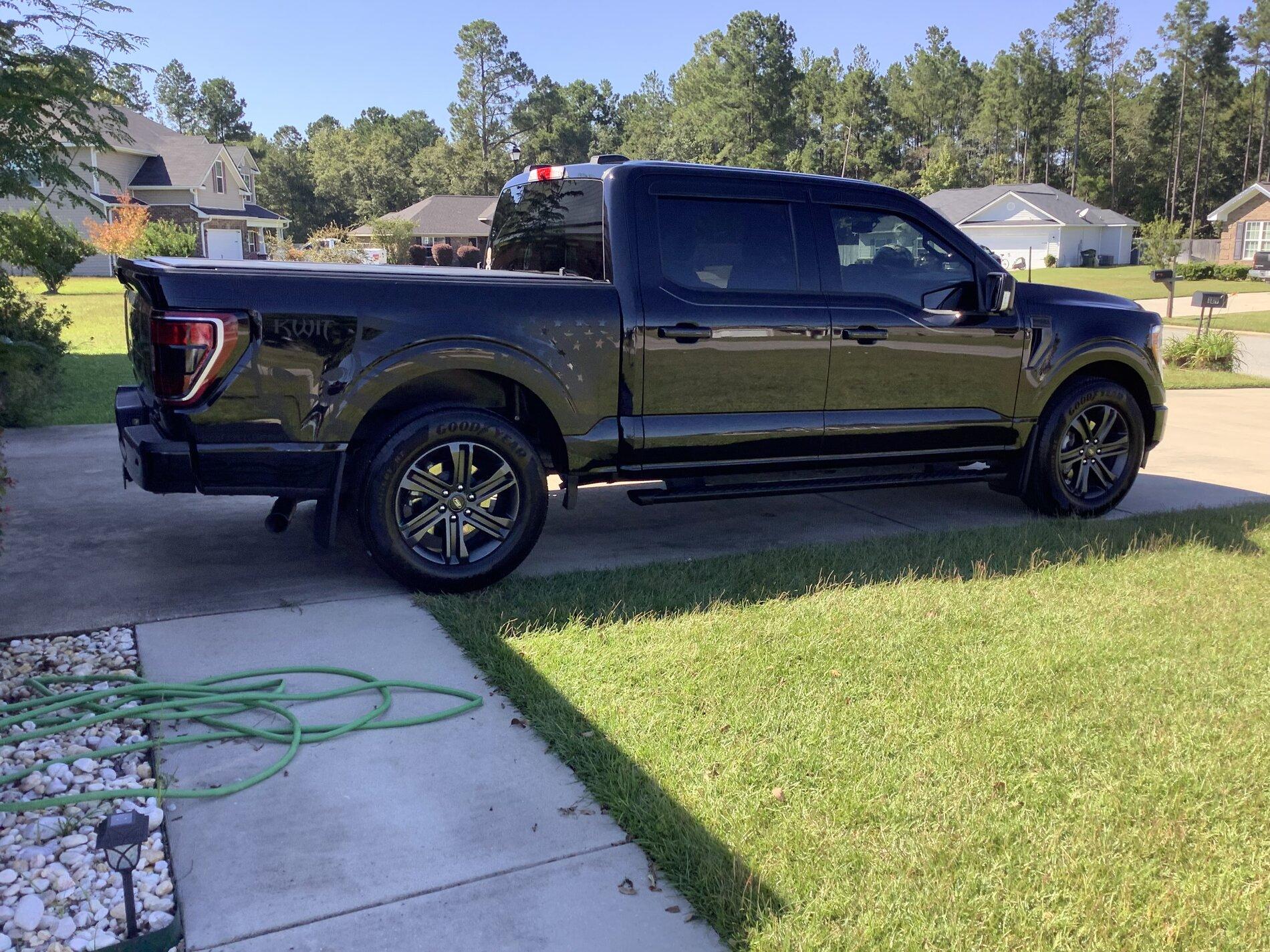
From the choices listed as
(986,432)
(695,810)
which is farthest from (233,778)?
(986,432)

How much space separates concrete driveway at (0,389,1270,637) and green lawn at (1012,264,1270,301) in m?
33.3

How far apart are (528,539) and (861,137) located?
307ft

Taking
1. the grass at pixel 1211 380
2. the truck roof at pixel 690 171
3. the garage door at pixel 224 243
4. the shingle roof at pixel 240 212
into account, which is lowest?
the grass at pixel 1211 380

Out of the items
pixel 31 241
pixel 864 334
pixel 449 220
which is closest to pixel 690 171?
pixel 864 334

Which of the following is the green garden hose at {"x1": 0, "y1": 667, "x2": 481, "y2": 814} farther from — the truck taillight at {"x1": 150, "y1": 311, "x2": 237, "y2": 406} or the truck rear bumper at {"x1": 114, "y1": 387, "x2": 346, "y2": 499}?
the truck taillight at {"x1": 150, "y1": 311, "x2": 237, "y2": 406}

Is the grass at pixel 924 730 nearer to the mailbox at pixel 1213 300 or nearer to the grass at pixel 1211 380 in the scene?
the grass at pixel 1211 380

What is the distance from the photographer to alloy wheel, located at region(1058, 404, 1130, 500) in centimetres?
697

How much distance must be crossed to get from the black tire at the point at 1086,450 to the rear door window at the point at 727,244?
2.14 meters

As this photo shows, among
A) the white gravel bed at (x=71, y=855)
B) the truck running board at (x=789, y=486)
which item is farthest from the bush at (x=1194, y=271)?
the white gravel bed at (x=71, y=855)

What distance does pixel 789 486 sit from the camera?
6.05 meters

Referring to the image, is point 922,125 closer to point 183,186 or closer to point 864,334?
point 183,186

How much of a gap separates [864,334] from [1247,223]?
212 ft

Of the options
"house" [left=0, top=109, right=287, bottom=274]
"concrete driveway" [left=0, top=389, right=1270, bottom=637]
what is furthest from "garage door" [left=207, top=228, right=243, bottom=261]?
"concrete driveway" [left=0, top=389, right=1270, bottom=637]

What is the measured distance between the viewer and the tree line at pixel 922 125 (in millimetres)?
83938
